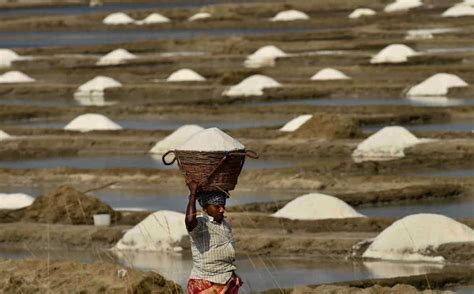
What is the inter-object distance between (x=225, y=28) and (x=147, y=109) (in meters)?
14.0

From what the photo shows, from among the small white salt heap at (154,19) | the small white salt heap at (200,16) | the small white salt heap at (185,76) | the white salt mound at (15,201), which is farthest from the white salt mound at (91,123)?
the small white salt heap at (154,19)

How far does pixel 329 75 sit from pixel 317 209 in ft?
36.1

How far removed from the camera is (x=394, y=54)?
2359cm

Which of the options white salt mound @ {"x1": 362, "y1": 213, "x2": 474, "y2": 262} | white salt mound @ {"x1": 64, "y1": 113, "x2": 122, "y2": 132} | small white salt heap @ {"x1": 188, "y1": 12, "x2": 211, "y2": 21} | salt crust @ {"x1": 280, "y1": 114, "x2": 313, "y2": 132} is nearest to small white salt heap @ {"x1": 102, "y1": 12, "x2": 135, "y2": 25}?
small white salt heap @ {"x1": 188, "y1": 12, "x2": 211, "y2": 21}

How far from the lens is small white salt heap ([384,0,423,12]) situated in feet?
109

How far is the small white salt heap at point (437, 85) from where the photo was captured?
63.9 ft

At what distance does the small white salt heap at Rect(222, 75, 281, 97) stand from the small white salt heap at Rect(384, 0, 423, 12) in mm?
12160

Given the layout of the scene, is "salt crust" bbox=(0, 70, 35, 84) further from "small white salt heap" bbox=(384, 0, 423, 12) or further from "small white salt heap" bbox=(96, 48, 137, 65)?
"small white salt heap" bbox=(384, 0, 423, 12)

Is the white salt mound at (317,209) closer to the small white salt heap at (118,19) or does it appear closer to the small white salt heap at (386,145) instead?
the small white salt heap at (386,145)

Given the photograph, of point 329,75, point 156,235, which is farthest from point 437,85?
point 156,235

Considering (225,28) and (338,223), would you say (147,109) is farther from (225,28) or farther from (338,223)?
(225,28)

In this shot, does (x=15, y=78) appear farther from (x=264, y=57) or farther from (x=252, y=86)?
(x=252, y=86)

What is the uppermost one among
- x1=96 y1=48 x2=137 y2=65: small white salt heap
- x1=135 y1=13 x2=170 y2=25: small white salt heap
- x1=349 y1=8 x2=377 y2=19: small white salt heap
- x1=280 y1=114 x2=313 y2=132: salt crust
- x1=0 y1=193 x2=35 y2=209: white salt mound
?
x1=0 y1=193 x2=35 y2=209: white salt mound

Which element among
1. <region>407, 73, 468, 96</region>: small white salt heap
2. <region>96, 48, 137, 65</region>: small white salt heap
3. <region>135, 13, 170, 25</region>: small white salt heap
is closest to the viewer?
<region>407, 73, 468, 96</region>: small white salt heap
